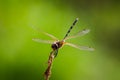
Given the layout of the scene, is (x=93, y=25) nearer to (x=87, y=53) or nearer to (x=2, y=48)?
(x=87, y=53)

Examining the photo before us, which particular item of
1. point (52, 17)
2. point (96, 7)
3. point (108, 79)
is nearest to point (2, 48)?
point (52, 17)

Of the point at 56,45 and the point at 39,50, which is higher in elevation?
the point at 39,50

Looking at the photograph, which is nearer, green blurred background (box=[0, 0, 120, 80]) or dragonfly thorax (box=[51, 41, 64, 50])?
dragonfly thorax (box=[51, 41, 64, 50])

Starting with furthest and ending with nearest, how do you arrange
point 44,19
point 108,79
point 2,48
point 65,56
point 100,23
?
1. point 100,23
2. point 108,79
3. point 44,19
4. point 65,56
5. point 2,48

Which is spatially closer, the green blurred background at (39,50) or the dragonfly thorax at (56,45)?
the dragonfly thorax at (56,45)

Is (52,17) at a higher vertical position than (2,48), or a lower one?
higher

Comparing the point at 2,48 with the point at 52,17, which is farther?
the point at 52,17

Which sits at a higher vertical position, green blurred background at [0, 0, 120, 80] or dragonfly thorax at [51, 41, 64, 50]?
green blurred background at [0, 0, 120, 80]

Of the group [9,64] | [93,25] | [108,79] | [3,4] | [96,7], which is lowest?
[9,64]

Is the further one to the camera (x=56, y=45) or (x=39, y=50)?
(x=39, y=50)

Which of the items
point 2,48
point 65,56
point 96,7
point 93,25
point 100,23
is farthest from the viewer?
point 96,7

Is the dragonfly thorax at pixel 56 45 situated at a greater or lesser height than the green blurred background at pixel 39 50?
lesser
